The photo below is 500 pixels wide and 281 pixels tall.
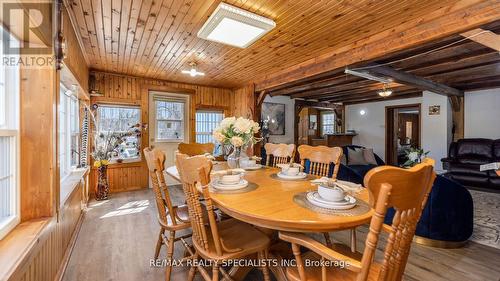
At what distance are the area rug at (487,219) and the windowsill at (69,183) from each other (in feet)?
14.1

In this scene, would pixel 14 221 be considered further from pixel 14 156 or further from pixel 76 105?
pixel 76 105

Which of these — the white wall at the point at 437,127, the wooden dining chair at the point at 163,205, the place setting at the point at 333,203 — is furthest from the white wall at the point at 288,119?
the place setting at the point at 333,203

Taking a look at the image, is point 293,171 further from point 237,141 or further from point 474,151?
point 474,151

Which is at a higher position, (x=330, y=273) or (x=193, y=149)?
(x=193, y=149)

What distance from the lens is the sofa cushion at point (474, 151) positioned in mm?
4809

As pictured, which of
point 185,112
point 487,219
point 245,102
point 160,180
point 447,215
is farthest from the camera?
point 245,102

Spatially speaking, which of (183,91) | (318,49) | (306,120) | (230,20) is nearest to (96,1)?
(230,20)

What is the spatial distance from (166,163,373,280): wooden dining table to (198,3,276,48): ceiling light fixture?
160cm

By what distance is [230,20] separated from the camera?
217cm

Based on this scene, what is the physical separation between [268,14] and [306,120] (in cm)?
620

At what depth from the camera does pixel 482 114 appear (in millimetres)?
5375

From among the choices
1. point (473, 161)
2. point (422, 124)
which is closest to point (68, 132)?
point (473, 161)

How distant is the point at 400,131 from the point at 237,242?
9786 mm

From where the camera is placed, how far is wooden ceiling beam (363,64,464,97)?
12.4ft
